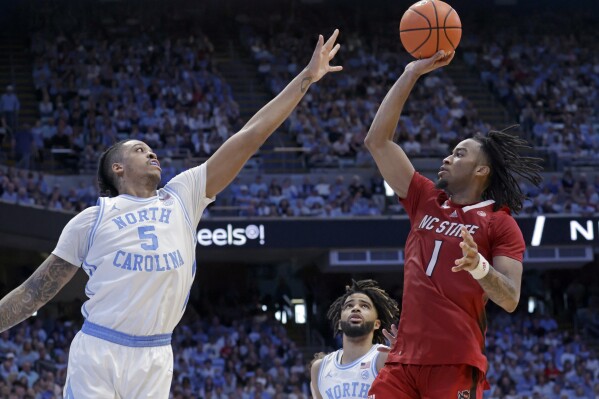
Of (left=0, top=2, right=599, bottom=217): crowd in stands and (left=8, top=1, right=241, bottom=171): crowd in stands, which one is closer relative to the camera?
(left=0, top=2, right=599, bottom=217): crowd in stands

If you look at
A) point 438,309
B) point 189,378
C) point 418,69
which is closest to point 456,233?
point 438,309

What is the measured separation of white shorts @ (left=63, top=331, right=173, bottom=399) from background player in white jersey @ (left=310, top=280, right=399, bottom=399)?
116 inches

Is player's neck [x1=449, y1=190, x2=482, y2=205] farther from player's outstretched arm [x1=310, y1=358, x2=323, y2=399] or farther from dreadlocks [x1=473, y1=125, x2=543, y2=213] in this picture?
player's outstretched arm [x1=310, y1=358, x2=323, y2=399]

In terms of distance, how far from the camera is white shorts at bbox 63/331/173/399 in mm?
5312

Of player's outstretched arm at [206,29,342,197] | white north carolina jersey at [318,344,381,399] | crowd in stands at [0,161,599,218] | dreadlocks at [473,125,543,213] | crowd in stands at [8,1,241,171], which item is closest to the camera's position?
player's outstretched arm at [206,29,342,197]

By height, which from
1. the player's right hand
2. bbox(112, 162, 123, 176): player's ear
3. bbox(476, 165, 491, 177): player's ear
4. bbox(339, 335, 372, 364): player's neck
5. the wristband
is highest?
the player's right hand

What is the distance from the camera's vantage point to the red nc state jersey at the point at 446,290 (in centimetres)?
581

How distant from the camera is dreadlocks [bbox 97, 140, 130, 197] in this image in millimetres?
5922

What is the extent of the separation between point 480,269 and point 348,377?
3.15 meters

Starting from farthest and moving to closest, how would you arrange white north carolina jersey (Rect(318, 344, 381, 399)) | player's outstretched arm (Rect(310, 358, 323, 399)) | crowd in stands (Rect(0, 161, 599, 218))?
crowd in stands (Rect(0, 161, 599, 218))
player's outstretched arm (Rect(310, 358, 323, 399))
white north carolina jersey (Rect(318, 344, 381, 399))

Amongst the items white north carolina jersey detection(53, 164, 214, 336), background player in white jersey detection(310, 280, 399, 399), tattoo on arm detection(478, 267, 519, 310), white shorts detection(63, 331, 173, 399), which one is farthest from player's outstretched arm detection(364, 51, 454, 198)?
background player in white jersey detection(310, 280, 399, 399)

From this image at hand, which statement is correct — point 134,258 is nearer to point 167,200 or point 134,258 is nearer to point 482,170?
point 167,200

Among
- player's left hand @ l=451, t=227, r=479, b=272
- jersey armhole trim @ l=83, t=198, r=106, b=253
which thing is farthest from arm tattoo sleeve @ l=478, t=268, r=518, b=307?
jersey armhole trim @ l=83, t=198, r=106, b=253

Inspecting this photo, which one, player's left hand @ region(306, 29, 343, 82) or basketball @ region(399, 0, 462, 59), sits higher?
basketball @ region(399, 0, 462, 59)
